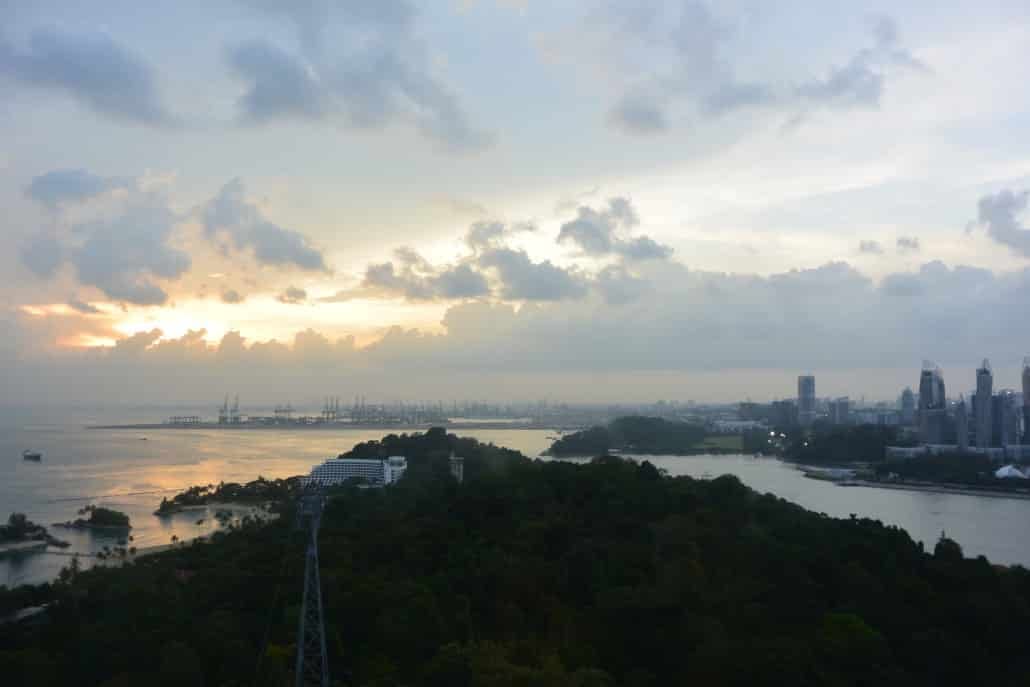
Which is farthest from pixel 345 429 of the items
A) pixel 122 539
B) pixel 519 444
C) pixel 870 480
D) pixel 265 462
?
pixel 122 539

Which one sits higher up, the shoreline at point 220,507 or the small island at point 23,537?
the small island at point 23,537

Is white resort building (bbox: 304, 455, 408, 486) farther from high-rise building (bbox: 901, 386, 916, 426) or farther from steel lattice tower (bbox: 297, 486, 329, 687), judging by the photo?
high-rise building (bbox: 901, 386, 916, 426)

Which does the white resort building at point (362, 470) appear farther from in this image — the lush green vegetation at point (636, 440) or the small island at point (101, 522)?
the lush green vegetation at point (636, 440)

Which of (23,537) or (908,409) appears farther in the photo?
(908,409)

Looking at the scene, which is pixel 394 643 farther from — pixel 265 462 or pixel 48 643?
pixel 265 462

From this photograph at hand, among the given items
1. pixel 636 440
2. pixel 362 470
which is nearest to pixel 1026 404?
pixel 636 440

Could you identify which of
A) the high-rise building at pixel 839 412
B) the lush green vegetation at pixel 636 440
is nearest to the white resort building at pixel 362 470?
the lush green vegetation at pixel 636 440

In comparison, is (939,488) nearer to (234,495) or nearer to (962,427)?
(962,427)
